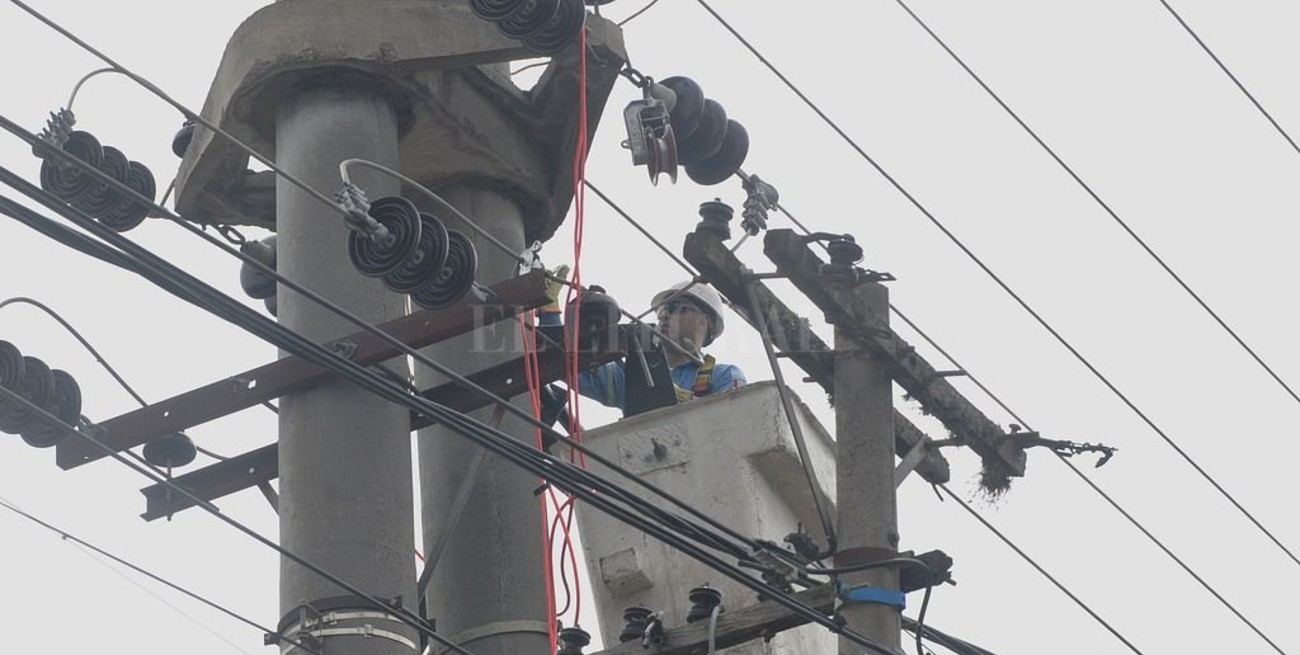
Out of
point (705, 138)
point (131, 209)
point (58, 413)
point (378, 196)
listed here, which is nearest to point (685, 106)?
point (705, 138)

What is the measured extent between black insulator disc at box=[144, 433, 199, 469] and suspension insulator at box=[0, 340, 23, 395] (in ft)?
1.91

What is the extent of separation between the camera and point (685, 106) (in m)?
11.3

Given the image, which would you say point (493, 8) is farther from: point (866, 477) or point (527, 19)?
point (866, 477)

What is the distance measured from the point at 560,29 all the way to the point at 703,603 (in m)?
2.31

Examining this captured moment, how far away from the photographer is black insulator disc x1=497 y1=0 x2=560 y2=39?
10.3m

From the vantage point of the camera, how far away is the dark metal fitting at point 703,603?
1054 cm

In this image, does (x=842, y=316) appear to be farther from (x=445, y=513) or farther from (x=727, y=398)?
(x=445, y=513)

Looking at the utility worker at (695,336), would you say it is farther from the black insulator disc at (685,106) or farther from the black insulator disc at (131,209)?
the black insulator disc at (131,209)

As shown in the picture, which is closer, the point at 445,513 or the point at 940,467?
the point at 445,513

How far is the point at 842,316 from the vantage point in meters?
11.1

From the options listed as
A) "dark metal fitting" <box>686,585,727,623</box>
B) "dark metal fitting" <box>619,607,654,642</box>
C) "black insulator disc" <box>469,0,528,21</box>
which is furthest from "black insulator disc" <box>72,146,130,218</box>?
"dark metal fitting" <box>686,585,727,623</box>

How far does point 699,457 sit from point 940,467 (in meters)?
1.09

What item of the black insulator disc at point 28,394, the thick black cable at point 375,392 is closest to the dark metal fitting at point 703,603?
the thick black cable at point 375,392

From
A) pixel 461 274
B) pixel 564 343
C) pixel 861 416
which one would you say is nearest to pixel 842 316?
pixel 861 416
